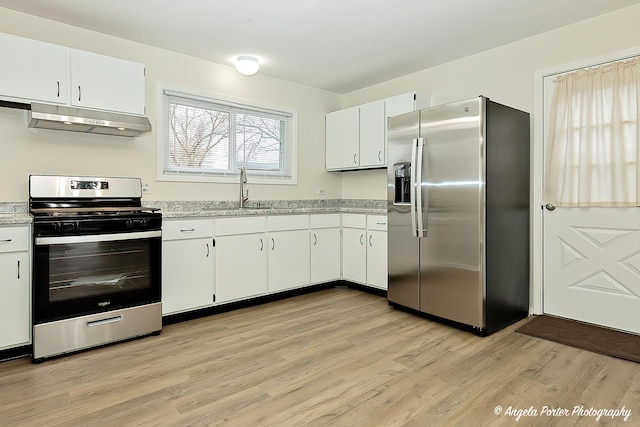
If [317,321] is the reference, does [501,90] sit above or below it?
above

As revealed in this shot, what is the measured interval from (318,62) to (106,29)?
1962 millimetres

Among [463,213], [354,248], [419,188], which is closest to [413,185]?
[419,188]

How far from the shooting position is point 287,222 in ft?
13.3

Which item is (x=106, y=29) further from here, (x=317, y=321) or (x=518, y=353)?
(x=518, y=353)

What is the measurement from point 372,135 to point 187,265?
2.48 metres

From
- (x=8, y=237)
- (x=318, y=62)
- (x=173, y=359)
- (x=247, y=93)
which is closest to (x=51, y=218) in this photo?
(x=8, y=237)

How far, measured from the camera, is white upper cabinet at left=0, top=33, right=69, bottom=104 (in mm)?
2621

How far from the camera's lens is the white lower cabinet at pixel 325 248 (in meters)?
4.31

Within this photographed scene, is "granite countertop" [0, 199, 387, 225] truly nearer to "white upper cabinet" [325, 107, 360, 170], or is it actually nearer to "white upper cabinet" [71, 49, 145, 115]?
"white upper cabinet" [325, 107, 360, 170]

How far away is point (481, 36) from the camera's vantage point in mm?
3373

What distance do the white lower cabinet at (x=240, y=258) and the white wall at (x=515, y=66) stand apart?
1.74m

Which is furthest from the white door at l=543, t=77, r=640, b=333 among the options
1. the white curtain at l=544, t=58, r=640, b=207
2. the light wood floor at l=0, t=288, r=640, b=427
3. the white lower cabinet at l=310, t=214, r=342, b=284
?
the white lower cabinet at l=310, t=214, r=342, b=284

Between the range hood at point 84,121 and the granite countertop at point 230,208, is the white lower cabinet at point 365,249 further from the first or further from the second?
the range hood at point 84,121

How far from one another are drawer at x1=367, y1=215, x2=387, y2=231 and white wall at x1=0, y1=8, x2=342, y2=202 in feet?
3.28
